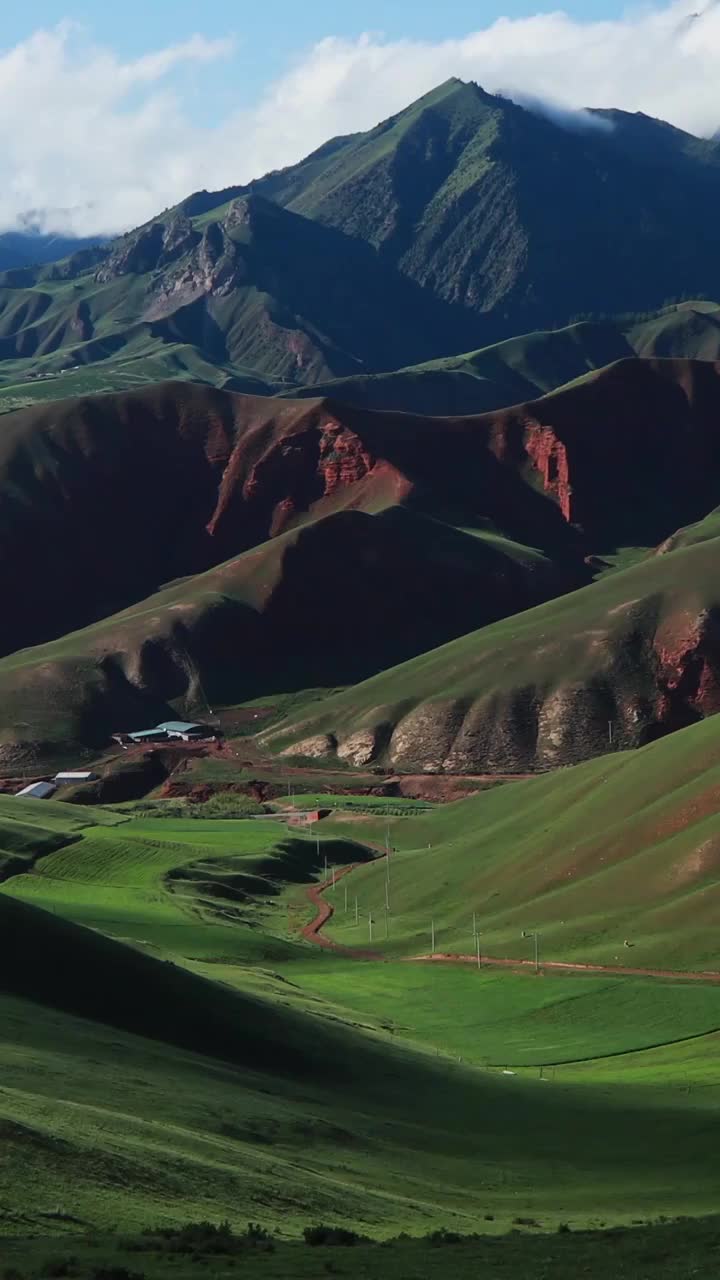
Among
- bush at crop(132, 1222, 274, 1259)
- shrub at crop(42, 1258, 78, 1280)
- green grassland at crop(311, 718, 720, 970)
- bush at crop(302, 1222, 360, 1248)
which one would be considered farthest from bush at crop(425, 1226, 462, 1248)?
green grassland at crop(311, 718, 720, 970)

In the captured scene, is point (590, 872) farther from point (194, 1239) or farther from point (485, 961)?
point (194, 1239)

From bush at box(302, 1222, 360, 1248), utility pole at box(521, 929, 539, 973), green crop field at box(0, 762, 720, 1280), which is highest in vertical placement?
bush at box(302, 1222, 360, 1248)

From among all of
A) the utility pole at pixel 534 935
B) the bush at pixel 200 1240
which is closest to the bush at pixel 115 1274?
the bush at pixel 200 1240

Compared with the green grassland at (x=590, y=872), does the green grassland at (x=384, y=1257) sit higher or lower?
higher

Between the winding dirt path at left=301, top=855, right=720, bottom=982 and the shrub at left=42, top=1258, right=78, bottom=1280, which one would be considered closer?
the shrub at left=42, top=1258, right=78, bottom=1280

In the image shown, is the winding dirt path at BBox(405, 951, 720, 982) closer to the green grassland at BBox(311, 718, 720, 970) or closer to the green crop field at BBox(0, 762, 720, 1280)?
the green grassland at BBox(311, 718, 720, 970)

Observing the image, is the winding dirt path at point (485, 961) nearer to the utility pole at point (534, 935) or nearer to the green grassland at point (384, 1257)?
the utility pole at point (534, 935)

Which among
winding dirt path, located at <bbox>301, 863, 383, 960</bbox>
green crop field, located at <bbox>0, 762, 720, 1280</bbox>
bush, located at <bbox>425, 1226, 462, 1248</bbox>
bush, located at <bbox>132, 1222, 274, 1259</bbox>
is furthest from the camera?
winding dirt path, located at <bbox>301, 863, 383, 960</bbox>

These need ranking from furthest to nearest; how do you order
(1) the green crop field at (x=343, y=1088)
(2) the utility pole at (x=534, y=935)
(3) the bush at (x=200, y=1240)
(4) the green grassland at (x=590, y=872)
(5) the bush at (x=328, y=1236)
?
(2) the utility pole at (x=534, y=935), (4) the green grassland at (x=590, y=872), (1) the green crop field at (x=343, y=1088), (5) the bush at (x=328, y=1236), (3) the bush at (x=200, y=1240)
